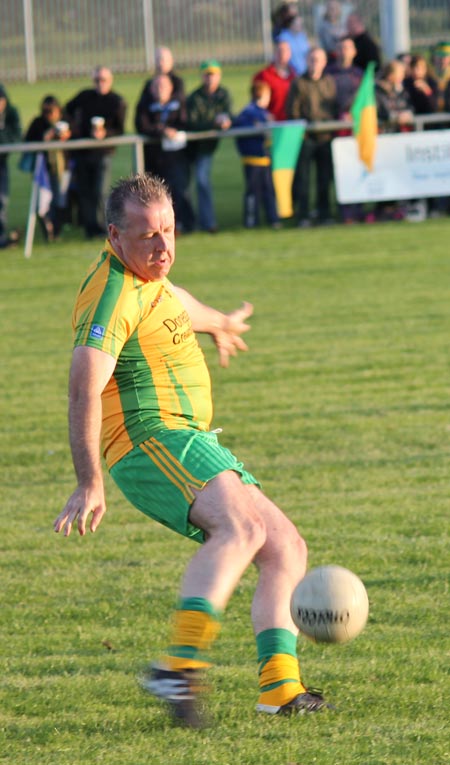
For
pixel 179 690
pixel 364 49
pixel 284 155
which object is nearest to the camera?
pixel 179 690

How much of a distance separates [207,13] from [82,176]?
1957 cm

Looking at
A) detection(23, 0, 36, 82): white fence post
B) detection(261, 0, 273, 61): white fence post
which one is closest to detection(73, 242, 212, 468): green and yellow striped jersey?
detection(23, 0, 36, 82): white fence post

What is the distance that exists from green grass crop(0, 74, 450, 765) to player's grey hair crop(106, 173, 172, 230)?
174 centimetres

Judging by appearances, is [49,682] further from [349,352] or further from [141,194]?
[349,352]

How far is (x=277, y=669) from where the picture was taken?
459 centimetres

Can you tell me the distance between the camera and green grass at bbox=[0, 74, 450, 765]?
4535 mm

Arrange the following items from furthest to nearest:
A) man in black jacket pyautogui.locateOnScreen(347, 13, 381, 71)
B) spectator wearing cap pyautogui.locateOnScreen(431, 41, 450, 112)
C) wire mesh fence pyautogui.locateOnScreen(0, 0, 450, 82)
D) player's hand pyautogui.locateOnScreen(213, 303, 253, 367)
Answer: wire mesh fence pyautogui.locateOnScreen(0, 0, 450, 82), man in black jacket pyautogui.locateOnScreen(347, 13, 381, 71), spectator wearing cap pyautogui.locateOnScreen(431, 41, 450, 112), player's hand pyautogui.locateOnScreen(213, 303, 253, 367)

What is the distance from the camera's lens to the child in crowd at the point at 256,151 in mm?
18172

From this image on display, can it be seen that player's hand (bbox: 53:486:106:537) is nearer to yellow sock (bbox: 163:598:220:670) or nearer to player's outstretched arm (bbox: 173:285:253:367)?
yellow sock (bbox: 163:598:220:670)

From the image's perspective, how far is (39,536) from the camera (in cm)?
703

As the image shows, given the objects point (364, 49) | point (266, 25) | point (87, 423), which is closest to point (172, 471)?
point (87, 423)

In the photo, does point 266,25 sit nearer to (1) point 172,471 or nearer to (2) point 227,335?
(2) point 227,335

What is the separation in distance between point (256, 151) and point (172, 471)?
1429cm

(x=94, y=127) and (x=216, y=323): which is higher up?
(x=94, y=127)
